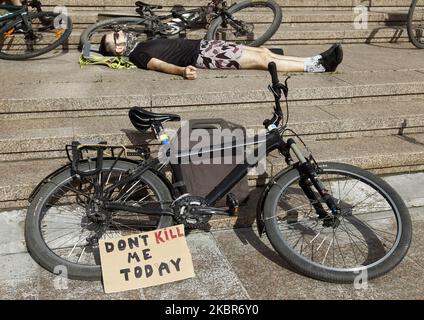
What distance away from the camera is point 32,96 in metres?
4.52

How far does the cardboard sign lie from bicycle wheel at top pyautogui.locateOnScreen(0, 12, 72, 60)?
3.84 meters

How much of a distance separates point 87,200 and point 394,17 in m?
6.74

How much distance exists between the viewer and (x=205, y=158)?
134 inches

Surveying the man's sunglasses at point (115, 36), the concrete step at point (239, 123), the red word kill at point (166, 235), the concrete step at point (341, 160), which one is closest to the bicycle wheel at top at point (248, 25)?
the man's sunglasses at point (115, 36)

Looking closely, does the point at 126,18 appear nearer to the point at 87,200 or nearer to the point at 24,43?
the point at 24,43

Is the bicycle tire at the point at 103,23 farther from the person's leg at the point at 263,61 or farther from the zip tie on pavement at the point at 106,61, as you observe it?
the person's leg at the point at 263,61

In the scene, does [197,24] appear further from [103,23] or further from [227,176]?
[227,176]

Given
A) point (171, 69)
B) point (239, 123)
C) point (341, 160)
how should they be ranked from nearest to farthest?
point (341, 160), point (239, 123), point (171, 69)

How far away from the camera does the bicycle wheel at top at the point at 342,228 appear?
3.14 metres

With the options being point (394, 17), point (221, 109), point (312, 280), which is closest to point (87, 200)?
point (312, 280)

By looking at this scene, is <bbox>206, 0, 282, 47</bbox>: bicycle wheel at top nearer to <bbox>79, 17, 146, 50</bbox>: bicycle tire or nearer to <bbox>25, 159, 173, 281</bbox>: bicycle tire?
<bbox>79, 17, 146, 50</bbox>: bicycle tire

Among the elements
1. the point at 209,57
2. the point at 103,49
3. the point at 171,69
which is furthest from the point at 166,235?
the point at 103,49

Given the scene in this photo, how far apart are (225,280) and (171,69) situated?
2970mm

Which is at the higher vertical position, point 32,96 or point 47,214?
point 32,96
